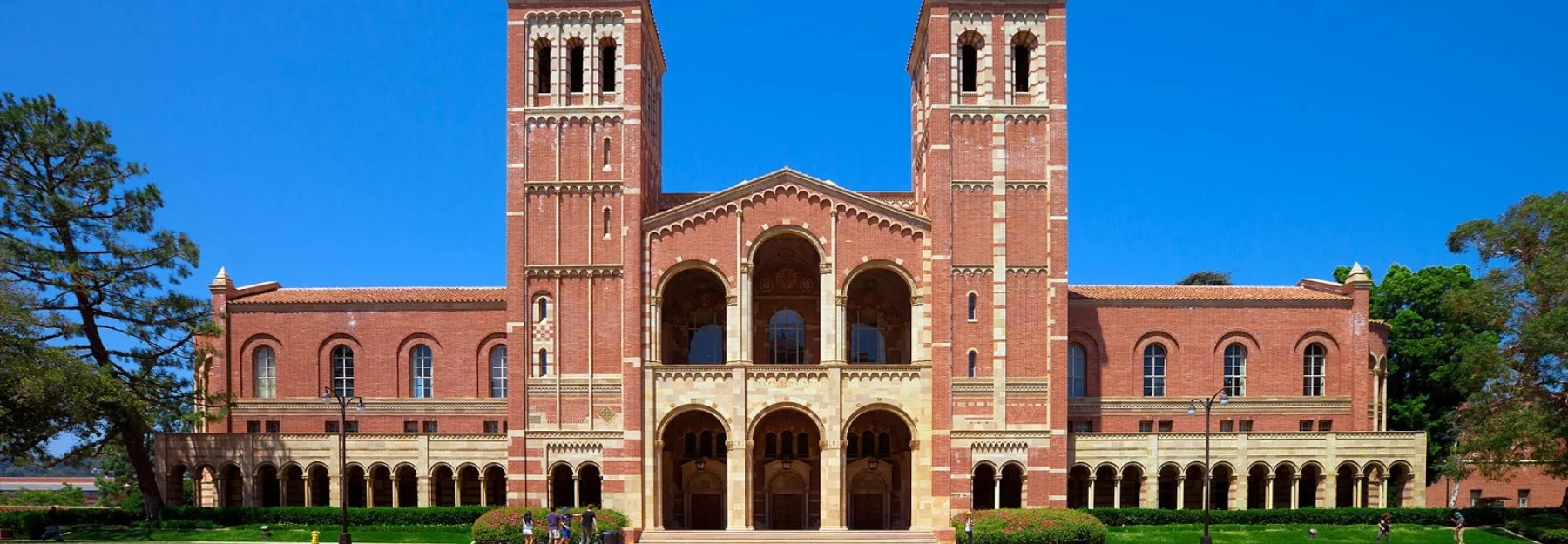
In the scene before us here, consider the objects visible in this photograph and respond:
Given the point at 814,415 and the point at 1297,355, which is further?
the point at 1297,355

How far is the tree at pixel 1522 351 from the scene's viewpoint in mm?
40969

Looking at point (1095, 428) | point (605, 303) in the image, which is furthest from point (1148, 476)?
point (605, 303)

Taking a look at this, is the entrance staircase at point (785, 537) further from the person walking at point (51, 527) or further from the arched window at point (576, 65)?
the person walking at point (51, 527)

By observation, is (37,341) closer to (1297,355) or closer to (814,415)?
(814,415)

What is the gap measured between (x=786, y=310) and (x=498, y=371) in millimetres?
12899

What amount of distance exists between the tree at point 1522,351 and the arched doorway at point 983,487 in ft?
58.1

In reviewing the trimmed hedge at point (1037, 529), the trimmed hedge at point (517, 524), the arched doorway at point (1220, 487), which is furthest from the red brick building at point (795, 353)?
the trimmed hedge at point (1037, 529)

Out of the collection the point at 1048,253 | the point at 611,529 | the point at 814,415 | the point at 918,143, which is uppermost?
the point at 918,143

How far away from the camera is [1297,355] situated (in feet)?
161

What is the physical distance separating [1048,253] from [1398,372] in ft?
67.4

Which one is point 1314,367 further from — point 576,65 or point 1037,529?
point 576,65

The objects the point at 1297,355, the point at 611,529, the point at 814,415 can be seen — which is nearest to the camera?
the point at 611,529

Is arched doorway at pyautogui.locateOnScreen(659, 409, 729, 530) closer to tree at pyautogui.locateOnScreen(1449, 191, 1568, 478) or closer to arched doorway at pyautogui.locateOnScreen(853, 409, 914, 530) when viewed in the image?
arched doorway at pyautogui.locateOnScreen(853, 409, 914, 530)

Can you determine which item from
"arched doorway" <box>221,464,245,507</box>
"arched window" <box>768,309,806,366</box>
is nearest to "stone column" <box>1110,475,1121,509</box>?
"arched window" <box>768,309,806,366</box>
